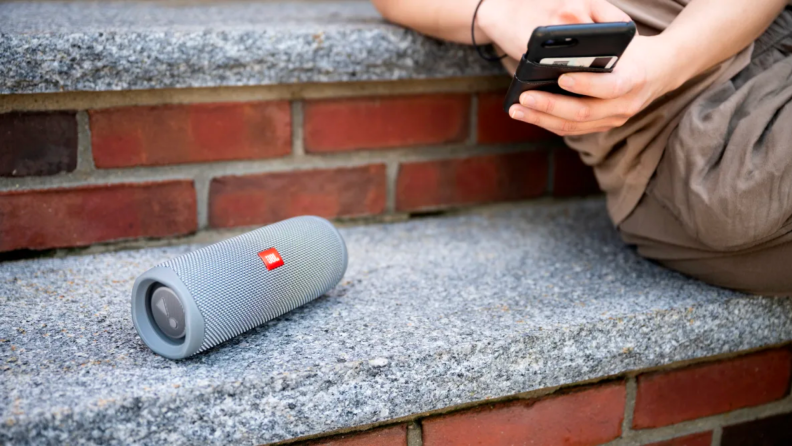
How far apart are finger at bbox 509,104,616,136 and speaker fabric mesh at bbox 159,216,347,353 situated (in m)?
0.24

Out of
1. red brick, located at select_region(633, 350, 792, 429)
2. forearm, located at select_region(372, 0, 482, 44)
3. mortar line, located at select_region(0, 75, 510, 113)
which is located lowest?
red brick, located at select_region(633, 350, 792, 429)

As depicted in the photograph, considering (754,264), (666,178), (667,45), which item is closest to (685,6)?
(667,45)

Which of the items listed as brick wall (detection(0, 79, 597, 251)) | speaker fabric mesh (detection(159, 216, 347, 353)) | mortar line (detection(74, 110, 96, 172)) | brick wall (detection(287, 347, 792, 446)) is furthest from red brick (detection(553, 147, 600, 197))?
mortar line (detection(74, 110, 96, 172))

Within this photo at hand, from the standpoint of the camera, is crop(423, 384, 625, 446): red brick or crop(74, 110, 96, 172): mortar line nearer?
crop(423, 384, 625, 446): red brick

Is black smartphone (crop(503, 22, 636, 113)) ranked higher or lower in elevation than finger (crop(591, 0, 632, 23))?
lower

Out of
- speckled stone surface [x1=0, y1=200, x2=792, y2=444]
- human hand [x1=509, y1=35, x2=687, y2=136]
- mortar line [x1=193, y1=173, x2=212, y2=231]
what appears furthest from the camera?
mortar line [x1=193, y1=173, x2=212, y2=231]

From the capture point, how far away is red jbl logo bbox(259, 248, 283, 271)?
0.66m

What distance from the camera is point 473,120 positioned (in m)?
1.02

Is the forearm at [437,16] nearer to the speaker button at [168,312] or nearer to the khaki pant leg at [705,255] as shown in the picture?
the khaki pant leg at [705,255]

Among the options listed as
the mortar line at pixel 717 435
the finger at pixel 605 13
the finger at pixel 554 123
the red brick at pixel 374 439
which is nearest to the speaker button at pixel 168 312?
the red brick at pixel 374 439

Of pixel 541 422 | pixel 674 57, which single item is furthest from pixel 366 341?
pixel 674 57

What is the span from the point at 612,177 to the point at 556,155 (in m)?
0.23

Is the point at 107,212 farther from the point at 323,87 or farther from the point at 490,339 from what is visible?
the point at 490,339

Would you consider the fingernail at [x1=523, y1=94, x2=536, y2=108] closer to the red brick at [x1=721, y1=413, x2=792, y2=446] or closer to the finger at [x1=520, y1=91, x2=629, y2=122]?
the finger at [x1=520, y1=91, x2=629, y2=122]
